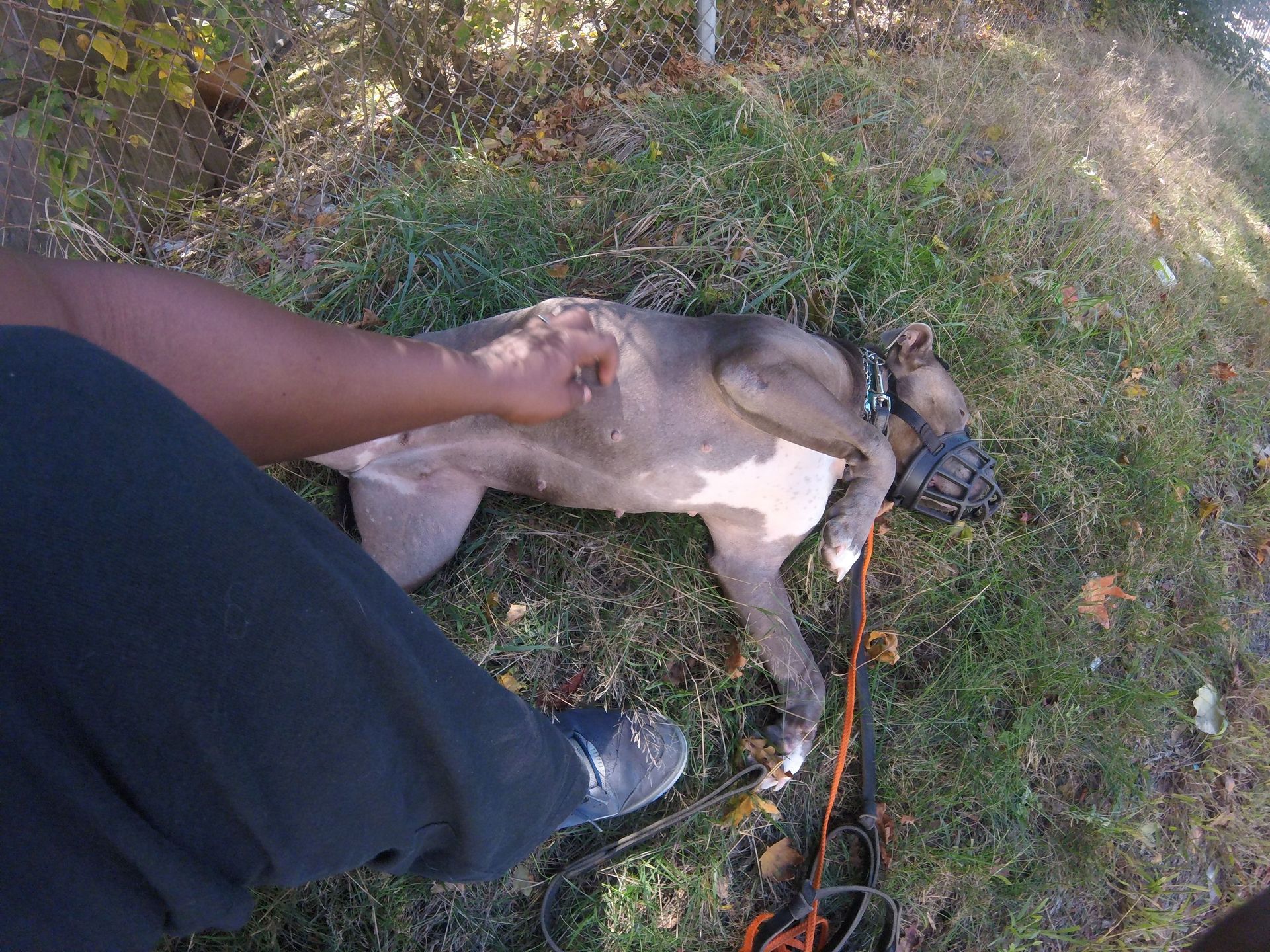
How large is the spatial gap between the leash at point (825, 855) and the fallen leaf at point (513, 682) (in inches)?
26.6

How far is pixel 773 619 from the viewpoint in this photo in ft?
9.70

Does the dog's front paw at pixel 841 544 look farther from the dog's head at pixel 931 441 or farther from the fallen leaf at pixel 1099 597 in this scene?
the fallen leaf at pixel 1099 597

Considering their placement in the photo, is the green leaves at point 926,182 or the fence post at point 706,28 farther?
the fence post at point 706,28

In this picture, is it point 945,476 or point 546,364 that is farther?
point 945,476

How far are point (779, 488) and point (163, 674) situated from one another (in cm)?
223

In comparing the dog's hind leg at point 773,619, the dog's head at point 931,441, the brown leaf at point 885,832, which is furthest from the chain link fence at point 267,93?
the brown leaf at point 885,832

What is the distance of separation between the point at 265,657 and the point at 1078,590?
3.49m

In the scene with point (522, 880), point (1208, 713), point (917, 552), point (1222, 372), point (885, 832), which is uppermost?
point (1222, 372)

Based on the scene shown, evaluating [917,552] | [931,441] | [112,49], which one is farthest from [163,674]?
[112,49]

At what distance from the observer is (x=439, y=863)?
1673mm

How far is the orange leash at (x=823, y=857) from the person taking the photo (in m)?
2.70

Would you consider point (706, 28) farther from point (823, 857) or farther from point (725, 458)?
point (823, 857)

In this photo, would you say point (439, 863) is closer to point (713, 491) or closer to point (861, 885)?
point (713, 491)

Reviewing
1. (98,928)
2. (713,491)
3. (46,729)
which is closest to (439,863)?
(98,928)
